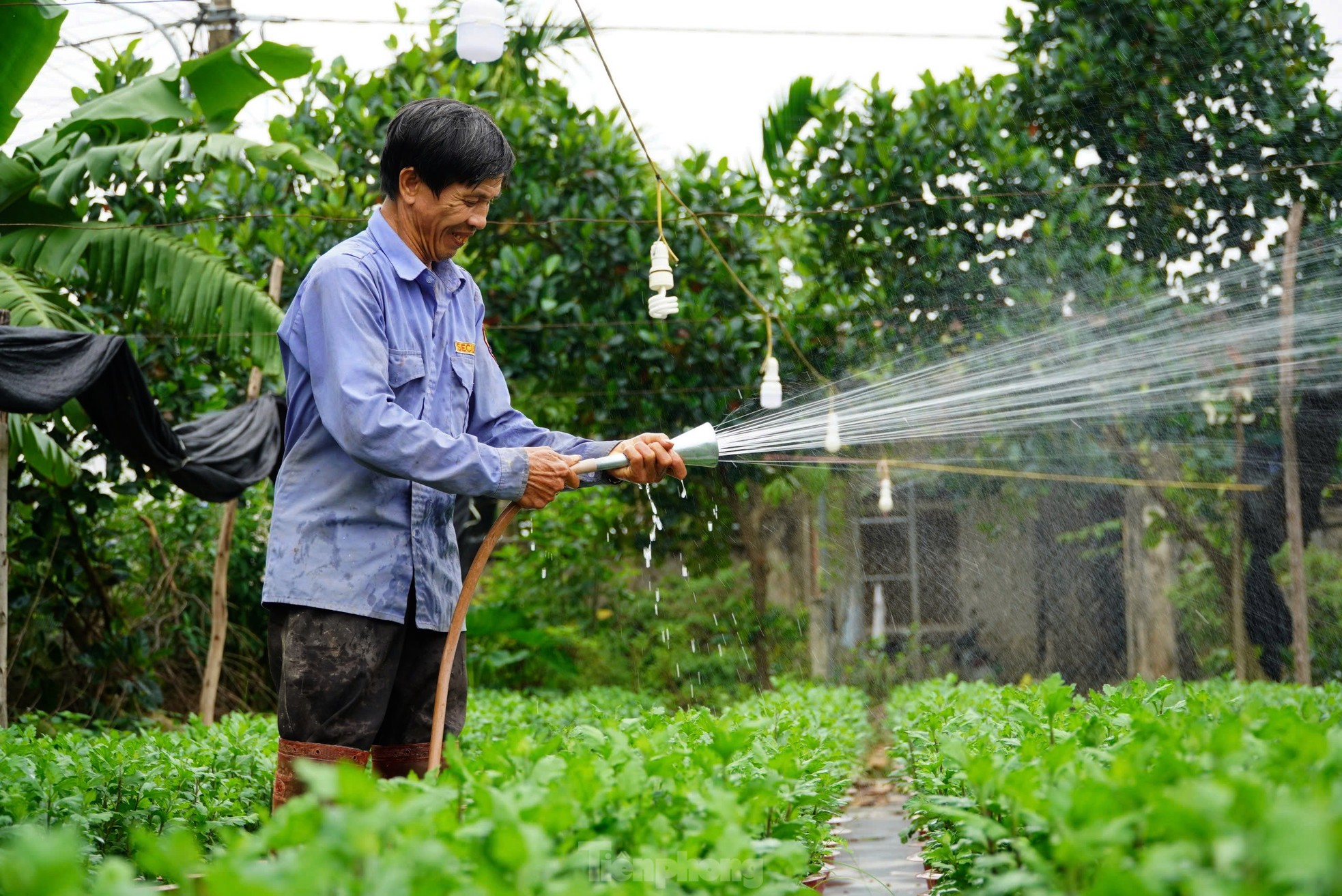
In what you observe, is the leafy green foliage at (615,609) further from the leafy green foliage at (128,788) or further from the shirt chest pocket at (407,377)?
the shirt chest pocket at (407,377)

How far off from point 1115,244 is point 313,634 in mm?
6821

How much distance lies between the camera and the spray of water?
8.02 m

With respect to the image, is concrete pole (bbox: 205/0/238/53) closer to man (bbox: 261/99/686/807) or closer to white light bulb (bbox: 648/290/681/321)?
white light bulb (bbox: 648/290/681/321)

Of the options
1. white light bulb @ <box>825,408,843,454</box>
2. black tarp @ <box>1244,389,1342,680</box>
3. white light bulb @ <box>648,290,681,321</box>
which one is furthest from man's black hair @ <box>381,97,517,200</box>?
black tarp @ <box>1244,389,1342,680</box>

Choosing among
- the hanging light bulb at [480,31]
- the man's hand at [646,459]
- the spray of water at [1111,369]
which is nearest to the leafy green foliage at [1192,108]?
the spray of water at [1111,369]

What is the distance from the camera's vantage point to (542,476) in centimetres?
278

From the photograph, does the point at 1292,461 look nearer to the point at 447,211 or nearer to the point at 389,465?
the point at 447,211

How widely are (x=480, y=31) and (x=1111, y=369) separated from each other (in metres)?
5.02

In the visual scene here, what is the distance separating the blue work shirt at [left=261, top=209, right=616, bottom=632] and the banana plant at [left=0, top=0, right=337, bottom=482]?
13.0ft

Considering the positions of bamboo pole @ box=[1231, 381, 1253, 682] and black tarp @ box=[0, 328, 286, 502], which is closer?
black tarp @ box=[0, 328, 286, 502]

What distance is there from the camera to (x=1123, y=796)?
155 cm

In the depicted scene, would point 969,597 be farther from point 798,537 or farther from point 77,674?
point 77,674

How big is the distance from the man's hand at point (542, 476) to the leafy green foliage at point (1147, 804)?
104 centimetres

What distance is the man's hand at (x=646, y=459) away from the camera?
2.92 metres
